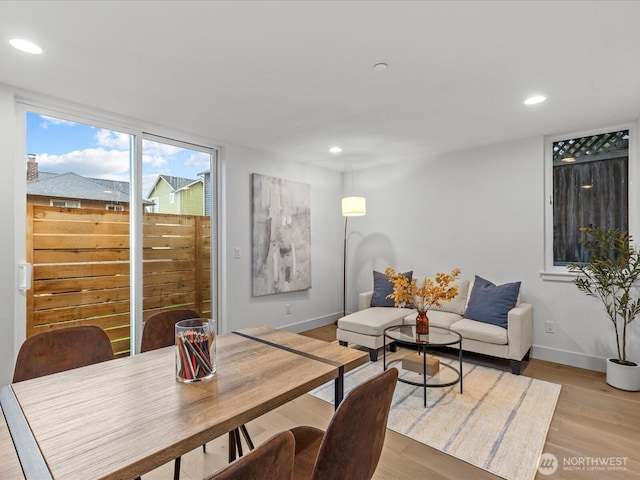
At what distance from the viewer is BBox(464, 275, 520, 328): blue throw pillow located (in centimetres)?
336

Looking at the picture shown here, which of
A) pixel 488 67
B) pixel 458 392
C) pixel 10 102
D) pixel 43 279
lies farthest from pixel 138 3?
pixel 458 392

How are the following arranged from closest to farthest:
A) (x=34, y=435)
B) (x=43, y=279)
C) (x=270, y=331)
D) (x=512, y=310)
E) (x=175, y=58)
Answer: (x=34, y=435), (x=270, y=331), (x=175, y=58), (x=43, y=279), (x=512, y=310)

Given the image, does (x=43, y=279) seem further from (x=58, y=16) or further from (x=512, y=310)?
(x=512, y=310)

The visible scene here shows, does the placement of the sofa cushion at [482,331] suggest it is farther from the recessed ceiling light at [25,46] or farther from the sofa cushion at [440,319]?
the recessed ceiling light at [25,46]

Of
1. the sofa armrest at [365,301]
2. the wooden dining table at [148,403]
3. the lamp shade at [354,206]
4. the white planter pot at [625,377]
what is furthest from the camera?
the lamp shade at [354,206]

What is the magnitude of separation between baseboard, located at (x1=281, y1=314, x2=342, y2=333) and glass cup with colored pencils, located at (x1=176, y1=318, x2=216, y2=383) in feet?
10.9

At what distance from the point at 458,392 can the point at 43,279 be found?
349cm

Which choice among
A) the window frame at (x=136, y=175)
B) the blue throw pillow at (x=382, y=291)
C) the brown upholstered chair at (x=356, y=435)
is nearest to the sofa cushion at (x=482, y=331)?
the blue throw pillow at (x=382, y=291)

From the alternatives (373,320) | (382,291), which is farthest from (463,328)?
(382,291)

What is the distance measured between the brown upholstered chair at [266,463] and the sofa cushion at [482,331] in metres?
2.91

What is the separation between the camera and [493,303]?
3.42m

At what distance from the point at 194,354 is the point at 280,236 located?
3.22m

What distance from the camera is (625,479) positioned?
5.99 feet

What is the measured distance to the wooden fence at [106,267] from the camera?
2789 mm
